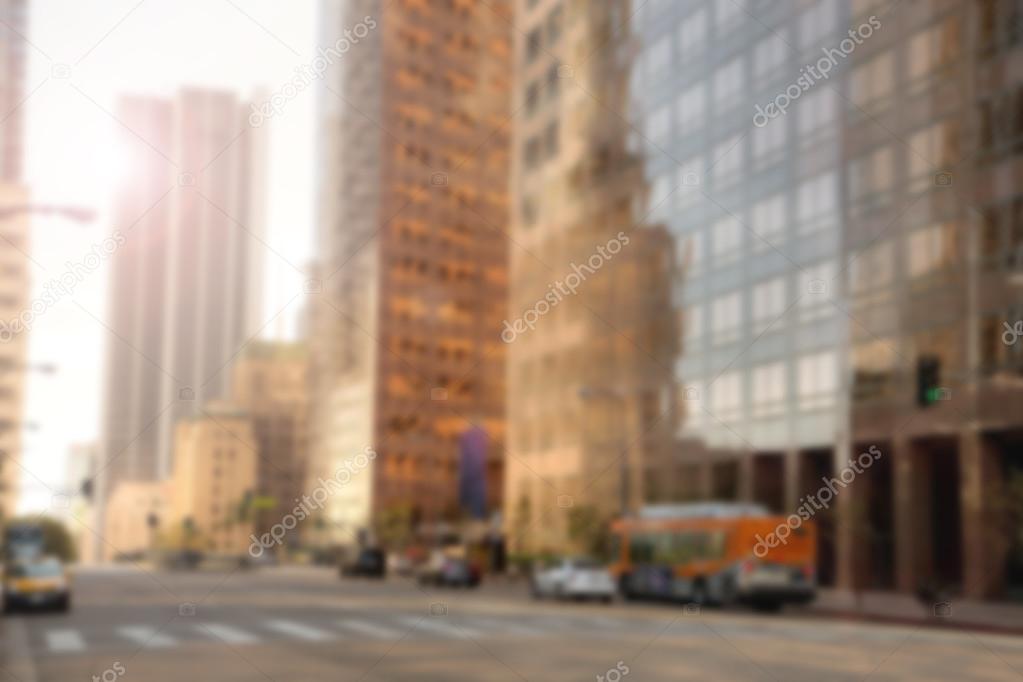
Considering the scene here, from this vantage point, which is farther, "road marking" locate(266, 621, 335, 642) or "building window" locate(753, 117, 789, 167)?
"building window" locate(753, 117, 789, 167)

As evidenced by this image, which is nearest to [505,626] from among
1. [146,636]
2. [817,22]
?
[146,636]

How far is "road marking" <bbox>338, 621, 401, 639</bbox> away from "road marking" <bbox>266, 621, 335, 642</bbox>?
0.81 meters

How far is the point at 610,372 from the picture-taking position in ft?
239

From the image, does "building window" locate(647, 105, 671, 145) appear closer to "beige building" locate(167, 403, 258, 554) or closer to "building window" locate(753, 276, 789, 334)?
"building window" locate(753, 276, 789, 334)

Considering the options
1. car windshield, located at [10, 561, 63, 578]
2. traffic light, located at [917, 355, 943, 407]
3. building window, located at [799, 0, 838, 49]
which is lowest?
car windshield, located at [10, 561, 63, 578]

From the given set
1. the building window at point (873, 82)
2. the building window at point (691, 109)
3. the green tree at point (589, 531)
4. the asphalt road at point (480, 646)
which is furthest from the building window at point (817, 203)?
the asphalt road at point (480, 646)

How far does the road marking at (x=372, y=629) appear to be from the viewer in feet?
79.4

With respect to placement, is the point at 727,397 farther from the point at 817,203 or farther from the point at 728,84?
the point at 728,84

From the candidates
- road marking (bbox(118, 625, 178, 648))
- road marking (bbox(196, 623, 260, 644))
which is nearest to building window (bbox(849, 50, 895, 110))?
road marking (bbox(196, 623, 260, 644))

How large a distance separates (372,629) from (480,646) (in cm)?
508

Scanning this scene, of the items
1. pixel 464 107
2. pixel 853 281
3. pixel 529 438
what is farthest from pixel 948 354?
pixel 464 107

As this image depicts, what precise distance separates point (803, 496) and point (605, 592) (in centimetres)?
1570

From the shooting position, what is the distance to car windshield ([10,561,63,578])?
33469 mm

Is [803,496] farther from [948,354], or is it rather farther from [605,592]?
[605,592]
